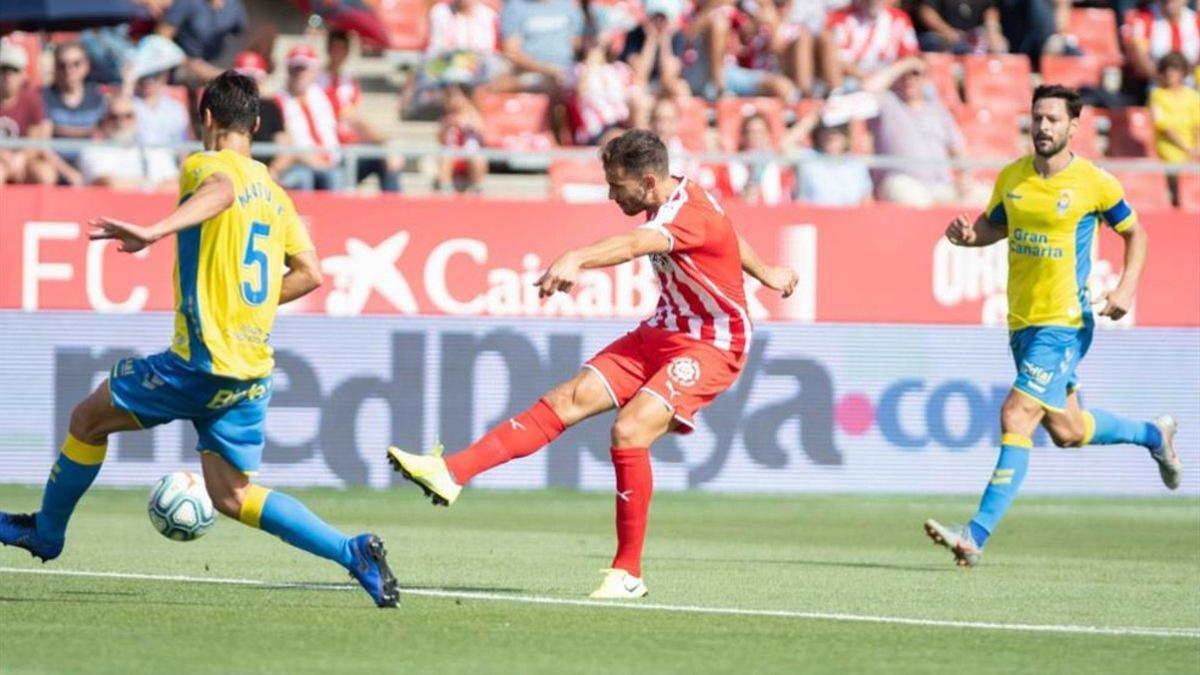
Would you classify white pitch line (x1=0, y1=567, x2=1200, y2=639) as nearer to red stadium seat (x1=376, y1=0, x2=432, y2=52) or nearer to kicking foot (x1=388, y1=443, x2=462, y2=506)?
kicking foot (x1=388, y1=443, x2=462, y2=506)

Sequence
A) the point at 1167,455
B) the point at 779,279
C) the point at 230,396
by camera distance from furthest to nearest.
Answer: the point at 1167,455, the point at 779,279, the point at 230,396

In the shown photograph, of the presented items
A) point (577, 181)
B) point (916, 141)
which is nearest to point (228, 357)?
point (577, 181)

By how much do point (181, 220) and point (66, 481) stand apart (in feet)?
4.58

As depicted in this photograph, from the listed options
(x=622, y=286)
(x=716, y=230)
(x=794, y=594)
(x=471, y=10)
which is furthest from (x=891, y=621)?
(x=471, y=10)

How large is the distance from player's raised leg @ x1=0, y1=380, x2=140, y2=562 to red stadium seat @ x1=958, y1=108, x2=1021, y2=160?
1340 cm

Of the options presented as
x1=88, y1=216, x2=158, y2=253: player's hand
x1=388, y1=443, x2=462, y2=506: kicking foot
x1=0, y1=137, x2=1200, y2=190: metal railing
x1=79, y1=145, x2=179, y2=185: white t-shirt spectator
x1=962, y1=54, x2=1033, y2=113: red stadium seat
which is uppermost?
x1=962, y1=54, x2=1033, y2=113: red stadium seat

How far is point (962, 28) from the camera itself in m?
22.6

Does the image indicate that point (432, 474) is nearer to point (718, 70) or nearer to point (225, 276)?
point (225, 276)

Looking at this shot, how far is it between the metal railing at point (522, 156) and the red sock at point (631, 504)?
7513 mm

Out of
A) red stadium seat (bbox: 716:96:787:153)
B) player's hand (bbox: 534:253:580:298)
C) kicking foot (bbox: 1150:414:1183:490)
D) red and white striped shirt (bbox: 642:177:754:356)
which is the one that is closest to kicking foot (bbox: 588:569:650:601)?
red and white striped shirt (bbox: 642:177:754:356)

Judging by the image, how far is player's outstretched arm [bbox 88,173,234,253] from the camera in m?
7.88

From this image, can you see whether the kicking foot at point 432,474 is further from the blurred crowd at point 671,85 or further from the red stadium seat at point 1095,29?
the red stadium seat at point 1095,29

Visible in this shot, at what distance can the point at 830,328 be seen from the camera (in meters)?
17.6

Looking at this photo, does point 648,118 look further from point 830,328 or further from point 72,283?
point 72,283
